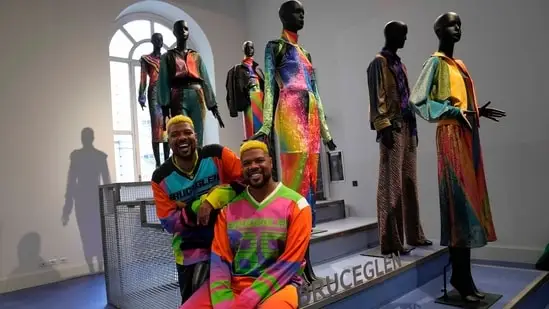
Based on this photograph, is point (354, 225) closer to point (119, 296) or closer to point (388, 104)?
point (388, 104)

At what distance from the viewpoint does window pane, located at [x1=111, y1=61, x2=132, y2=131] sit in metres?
5.60

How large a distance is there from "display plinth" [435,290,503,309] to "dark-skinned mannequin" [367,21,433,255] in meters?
0.47

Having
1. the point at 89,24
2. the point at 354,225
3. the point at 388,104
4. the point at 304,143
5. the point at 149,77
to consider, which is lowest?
the point at 354,225

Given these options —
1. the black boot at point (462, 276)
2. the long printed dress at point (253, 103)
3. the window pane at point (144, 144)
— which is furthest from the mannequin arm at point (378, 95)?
the window pane at point (144, 144)

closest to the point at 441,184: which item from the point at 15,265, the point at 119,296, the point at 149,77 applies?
the point at 119,296

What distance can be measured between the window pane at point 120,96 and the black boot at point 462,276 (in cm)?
449

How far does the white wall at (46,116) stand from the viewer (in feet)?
13.8

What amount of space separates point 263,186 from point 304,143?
0.60 m

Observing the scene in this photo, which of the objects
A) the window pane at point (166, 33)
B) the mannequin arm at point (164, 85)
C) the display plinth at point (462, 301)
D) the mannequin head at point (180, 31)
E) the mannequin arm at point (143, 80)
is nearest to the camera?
the display plinth at point (462, 301)

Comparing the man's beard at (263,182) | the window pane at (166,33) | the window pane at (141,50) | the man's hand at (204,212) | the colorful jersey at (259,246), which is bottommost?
the colorful jersey at (259,246)

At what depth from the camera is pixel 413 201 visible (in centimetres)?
306

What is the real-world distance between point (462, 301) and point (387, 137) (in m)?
1.04

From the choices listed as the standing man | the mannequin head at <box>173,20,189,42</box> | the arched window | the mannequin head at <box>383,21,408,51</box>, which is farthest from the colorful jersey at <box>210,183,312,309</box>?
the arched window

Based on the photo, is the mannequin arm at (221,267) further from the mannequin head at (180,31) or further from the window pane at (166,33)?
the window pane at (166,33)
